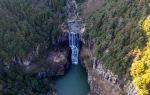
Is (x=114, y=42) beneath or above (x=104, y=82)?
above

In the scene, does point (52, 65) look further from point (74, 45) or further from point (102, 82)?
point (102, 82)

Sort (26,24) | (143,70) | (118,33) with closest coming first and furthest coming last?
(143,70) → (118,33) → (26,24)

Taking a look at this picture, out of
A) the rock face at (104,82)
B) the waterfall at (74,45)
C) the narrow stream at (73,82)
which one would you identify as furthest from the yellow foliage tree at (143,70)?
the waterfall at (74,45)

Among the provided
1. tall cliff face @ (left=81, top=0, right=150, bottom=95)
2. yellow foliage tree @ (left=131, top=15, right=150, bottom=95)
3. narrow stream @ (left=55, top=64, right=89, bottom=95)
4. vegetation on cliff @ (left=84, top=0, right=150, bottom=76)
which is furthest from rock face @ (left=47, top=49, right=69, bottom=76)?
yellow foliage tree @ (left=131, top=15, right=150, bottom=95)

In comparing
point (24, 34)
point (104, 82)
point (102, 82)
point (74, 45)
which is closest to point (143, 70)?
point (104, 82)

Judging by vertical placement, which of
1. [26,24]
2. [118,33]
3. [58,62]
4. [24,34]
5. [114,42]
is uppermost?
[26,24]

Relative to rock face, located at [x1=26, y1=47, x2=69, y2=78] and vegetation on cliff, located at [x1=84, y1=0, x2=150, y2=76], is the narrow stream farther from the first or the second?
vegetation on cliff, located at [x1=84, y1=0, x2=150, y2=76]
